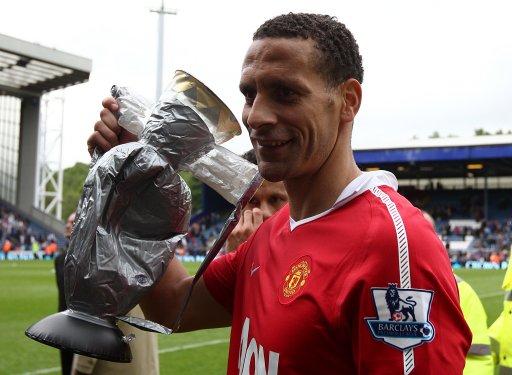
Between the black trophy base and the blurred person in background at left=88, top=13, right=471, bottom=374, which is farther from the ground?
the blurred person in background at left=88, top=13, right=471, bottom=374

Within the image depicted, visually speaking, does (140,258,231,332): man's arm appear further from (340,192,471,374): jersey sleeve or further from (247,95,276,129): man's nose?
(340,192,471,374): jersey sleeve

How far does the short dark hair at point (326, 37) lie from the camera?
1.57 meters

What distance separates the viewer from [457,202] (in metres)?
40.9

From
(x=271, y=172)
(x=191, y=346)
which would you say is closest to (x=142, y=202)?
(x=271, y=172)

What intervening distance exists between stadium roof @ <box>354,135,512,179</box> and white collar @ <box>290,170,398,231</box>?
108 ft

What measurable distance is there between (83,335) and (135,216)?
0.29 m

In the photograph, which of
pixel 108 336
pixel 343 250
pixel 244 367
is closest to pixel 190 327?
pixel 244 367

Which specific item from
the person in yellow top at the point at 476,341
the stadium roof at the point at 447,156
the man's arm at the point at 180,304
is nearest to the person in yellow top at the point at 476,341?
the person in yellow top at the point at 476,341

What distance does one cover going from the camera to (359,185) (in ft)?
5.26

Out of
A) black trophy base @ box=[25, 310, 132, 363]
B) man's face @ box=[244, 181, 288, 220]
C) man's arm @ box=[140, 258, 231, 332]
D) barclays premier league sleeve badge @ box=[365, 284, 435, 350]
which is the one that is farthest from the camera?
man's face @ box=[244, 181, 288, 220]

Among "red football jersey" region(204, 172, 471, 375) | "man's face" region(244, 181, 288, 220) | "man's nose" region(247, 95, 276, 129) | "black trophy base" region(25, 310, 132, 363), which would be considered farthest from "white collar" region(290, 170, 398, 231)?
"man's face" region(244, 181, 288, 220)

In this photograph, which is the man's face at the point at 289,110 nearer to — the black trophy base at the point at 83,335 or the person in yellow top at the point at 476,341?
the black trophy base at the point at 83,335

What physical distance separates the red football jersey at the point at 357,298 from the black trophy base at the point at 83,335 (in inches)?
12.3

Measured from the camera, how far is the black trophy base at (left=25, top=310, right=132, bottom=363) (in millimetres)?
1420
